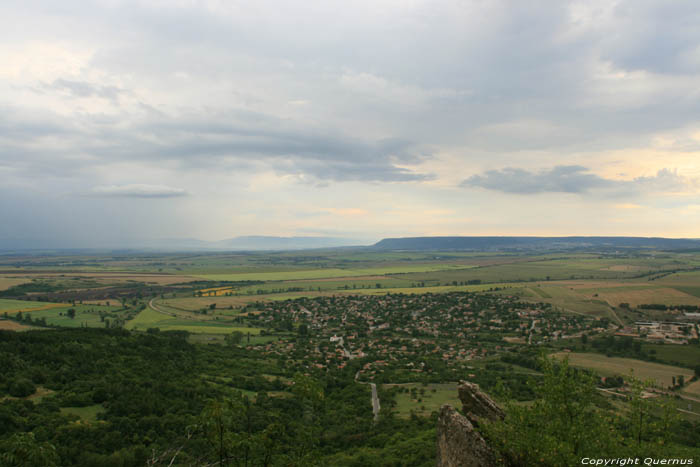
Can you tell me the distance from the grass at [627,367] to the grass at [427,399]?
13.3 m

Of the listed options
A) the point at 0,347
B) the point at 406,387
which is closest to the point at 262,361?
the point at 406,387

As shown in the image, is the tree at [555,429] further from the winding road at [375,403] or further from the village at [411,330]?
the village at [411,330]

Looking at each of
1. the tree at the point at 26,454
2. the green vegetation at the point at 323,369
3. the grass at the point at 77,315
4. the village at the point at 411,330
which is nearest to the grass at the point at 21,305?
the green vegetation at the point at 323,369

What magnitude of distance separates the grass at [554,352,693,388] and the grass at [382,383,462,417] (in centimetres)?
1330

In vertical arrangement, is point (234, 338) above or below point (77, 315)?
below

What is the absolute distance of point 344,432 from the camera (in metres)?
29.3

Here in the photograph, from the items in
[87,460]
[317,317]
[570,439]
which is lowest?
[317,317]

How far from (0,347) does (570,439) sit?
42.1m

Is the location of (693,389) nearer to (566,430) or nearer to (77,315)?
(566,430)

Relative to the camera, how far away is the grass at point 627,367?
3978cm

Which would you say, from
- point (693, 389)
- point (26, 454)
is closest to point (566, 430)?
point (26, 454)

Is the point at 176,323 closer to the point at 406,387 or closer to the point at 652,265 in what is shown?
the point at 406,387

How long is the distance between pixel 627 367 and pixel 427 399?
1037 inches

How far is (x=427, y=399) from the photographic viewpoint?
118ft
